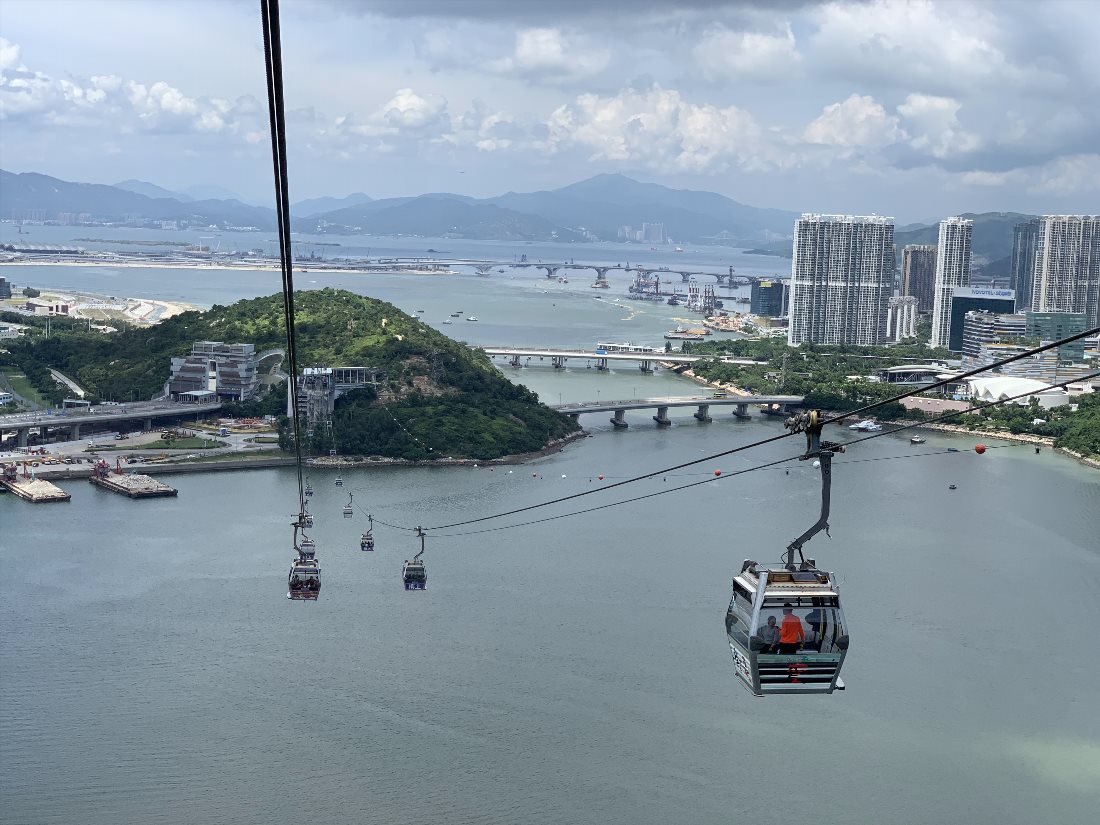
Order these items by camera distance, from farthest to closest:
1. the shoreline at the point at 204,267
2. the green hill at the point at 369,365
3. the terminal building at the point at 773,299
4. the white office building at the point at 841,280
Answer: the shoreline at the point at 204,267, the terminal building at the point at 773,299, the white office building at the point at 841,280, the green hill at the point at 369,365

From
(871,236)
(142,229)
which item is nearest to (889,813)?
(871,236)

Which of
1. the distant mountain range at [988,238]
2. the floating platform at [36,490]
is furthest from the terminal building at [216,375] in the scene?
the distant mountain range at [988,238]

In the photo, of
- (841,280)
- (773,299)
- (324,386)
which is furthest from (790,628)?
(773,299)

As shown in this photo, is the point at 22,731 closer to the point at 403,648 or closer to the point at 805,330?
the point at 403,648

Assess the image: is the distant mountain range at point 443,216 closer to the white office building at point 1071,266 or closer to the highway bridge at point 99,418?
the white office building at point 1071,266

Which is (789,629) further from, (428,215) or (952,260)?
(428,215)

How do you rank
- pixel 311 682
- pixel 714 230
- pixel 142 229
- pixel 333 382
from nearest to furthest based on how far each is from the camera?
pixel 311 682
pixel 333 382
pixel 142 229
pixel 714 230
